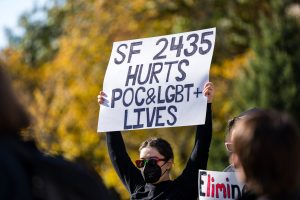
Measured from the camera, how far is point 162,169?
5070 millimetres

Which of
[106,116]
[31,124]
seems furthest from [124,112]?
[31,124]

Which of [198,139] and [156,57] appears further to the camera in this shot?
[156,57]

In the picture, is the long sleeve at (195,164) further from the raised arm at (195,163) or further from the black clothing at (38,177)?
the black clothing at (38,177)

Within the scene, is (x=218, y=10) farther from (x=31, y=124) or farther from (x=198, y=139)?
(x=31, y=124)

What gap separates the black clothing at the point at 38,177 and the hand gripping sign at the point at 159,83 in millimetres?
2484

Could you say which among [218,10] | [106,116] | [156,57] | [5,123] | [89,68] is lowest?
[5,123]

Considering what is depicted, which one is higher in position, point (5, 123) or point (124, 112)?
point (124, 112)

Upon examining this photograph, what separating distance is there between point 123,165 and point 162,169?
0.35 metres

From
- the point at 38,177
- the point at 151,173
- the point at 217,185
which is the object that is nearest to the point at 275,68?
the point at 217,185

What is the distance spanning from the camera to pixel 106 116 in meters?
5.68

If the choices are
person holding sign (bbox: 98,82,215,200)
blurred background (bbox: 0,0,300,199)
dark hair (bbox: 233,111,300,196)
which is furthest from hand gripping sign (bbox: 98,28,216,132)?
blurred background (bbox: 0,0,300,199)

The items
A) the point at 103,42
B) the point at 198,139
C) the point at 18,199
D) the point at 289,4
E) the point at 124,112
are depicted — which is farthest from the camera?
the point at 103,42

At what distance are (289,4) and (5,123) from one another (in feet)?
58.7

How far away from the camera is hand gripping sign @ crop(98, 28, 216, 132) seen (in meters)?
5.48
